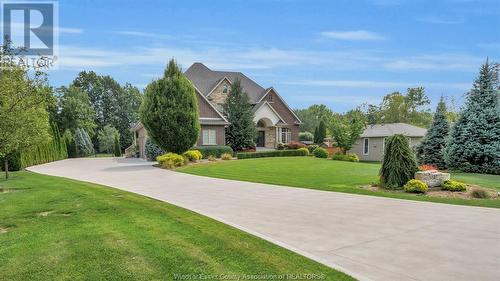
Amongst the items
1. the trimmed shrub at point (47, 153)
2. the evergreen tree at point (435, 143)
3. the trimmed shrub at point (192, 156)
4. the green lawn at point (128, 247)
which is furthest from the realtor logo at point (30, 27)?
the evergreen tree at point (435, 143)

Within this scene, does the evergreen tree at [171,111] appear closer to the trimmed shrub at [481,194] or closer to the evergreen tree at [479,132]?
the evergreen tree at [479,132]

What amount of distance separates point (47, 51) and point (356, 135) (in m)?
23.8

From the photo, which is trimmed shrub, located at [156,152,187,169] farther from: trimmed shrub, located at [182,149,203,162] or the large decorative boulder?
the large decorative boulder

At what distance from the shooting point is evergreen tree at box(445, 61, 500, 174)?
1633cm

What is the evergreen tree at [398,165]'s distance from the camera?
37.7 ft

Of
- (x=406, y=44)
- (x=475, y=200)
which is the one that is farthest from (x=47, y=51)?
(x=406, y=44)

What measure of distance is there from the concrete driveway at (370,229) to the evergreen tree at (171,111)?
12.3m

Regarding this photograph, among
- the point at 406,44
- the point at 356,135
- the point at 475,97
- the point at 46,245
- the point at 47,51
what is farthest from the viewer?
the point at 356,135

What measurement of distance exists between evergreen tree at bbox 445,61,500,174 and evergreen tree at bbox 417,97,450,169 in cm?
166

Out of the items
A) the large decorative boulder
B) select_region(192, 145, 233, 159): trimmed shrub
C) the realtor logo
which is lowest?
the large decorative boulder

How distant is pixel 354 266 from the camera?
14.3 ft

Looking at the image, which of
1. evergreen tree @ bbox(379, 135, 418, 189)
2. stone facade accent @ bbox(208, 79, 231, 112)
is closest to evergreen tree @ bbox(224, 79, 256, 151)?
stone facade accent @ bbox(208, 79, 231, 112)

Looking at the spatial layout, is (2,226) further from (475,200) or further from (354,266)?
(475,200)

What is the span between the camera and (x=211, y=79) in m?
37.6
